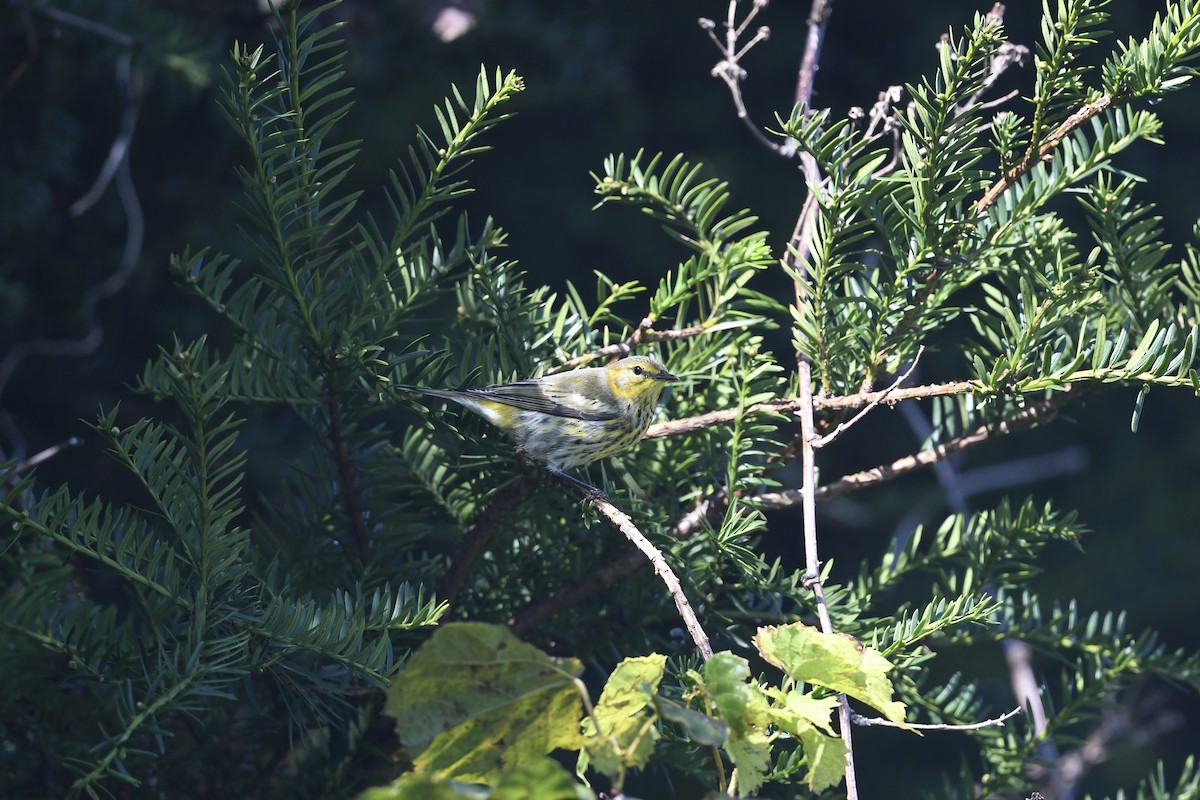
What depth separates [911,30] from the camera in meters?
2.70

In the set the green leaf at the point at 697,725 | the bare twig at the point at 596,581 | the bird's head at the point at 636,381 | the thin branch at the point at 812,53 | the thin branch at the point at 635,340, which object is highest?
the thin branch at the point at 812,53

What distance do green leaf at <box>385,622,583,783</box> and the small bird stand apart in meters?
0.39

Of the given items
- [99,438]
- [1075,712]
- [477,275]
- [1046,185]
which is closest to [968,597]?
[1075,712]

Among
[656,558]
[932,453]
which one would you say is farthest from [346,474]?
[932,453]

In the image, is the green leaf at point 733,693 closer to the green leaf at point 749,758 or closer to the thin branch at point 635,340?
the green leaf at point 749,758

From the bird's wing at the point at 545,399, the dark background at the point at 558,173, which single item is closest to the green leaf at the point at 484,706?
the bird's wing at the point at 545,399

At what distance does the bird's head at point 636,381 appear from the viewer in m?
1.56

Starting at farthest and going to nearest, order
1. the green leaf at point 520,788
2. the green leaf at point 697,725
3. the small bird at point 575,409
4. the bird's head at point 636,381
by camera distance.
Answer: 1. the bird's head at point 636,381
2. the small bird at point 575,409
3. the green leaf at point 697,725
4. the green leaf at point 520,788

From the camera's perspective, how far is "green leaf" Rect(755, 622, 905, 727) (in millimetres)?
854

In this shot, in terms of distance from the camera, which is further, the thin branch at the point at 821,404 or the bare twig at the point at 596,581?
the bare twig at the point at 596,581

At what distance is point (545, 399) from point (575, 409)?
227 mm

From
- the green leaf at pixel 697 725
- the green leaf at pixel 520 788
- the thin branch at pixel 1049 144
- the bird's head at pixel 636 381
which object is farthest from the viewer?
the bird's head at pixel 636 381

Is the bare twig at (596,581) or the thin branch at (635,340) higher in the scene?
the thin branch at (635,340)

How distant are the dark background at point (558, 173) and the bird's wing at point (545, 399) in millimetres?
596
